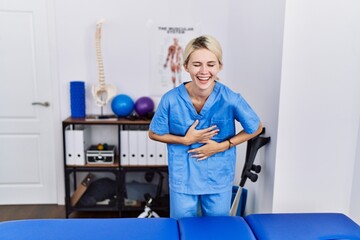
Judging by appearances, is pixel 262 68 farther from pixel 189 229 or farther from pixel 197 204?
pixel 189 229

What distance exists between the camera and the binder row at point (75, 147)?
7.68 feet

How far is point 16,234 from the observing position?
1.09 m

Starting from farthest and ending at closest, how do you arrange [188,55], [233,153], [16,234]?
[233,153]
[188,55]
[16,234]

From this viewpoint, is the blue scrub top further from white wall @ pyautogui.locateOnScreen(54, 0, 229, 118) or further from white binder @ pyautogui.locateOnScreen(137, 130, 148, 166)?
white wall @ pyautogui.locateOnScreen(54, 0, 229, 118)

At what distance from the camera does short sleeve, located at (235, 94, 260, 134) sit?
4.27 feet

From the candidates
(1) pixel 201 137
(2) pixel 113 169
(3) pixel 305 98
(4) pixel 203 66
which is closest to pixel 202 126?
(1) pixel 201 137

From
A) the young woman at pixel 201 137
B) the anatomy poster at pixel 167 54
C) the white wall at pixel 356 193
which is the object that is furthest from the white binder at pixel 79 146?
the white wall at pixel 356 193

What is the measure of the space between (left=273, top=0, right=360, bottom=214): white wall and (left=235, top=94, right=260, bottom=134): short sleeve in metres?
0.36

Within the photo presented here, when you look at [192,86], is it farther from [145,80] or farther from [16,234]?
[145,80]

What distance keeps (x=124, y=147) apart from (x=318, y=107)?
1.47 m

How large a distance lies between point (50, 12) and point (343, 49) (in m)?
2.22

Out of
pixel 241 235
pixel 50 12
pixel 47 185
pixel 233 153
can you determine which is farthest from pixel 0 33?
pixel 241 235

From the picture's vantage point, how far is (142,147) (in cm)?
239

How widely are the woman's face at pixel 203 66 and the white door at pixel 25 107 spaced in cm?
181
